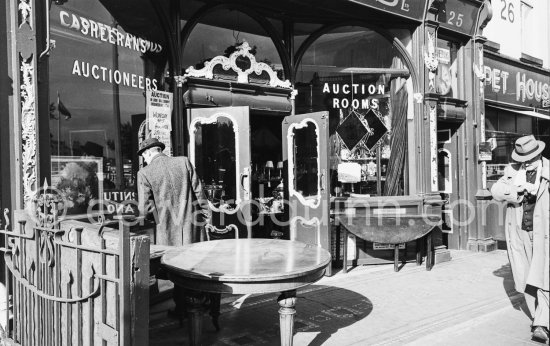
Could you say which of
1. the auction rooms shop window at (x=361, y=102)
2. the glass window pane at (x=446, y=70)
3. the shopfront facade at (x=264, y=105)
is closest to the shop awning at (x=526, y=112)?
the glass window pane at (x=446, y=70)

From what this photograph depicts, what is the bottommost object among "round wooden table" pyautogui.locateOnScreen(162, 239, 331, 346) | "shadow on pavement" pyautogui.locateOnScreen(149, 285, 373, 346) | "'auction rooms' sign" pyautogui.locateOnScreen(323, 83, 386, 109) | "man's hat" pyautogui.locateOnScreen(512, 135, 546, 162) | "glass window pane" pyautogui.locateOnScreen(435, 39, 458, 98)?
"shadow on pavement" pyautogui.locateOnScreen(149, 285, 373, 346)

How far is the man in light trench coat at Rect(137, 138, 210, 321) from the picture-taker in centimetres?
459

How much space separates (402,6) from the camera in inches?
289

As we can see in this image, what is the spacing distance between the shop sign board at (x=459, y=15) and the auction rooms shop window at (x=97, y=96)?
4.90 meters

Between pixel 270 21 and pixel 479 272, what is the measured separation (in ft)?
15.4

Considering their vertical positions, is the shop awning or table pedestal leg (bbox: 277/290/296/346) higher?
the shop awning

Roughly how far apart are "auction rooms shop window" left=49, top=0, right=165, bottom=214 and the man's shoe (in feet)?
13.8

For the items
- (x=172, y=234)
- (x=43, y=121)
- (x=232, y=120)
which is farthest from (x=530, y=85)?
(x=43, y=121)

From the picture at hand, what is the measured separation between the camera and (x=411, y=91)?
25.9 feet

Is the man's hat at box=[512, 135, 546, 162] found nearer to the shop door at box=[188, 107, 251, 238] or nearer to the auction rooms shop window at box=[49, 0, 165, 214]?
the shop door at box=[188, 107, 251, 238]

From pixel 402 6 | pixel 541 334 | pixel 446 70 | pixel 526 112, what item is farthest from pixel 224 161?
pixel 526 112

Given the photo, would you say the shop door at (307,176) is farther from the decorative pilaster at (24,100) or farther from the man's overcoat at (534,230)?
the decorative pilaster at (24,100)

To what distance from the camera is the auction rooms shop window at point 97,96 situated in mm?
4828

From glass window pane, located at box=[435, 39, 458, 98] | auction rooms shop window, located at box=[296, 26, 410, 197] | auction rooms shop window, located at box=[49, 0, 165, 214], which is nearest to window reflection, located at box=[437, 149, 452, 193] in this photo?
glass window pane, located at box=[435, 39, 458, 98]
